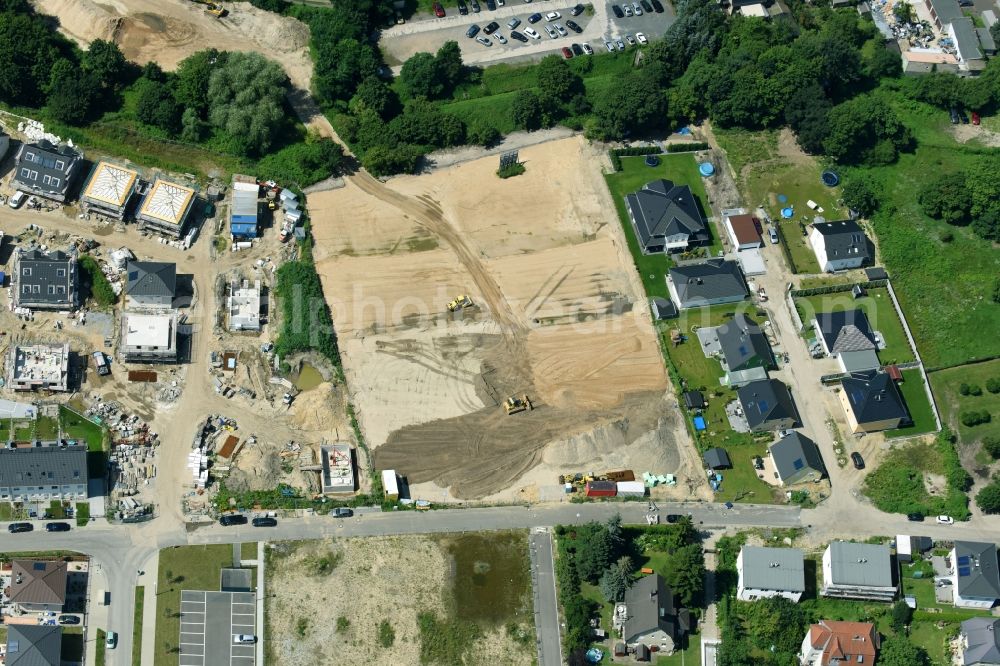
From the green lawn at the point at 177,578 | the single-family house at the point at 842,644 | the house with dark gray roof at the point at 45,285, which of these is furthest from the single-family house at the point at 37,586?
the single-family house at the point at 842,644

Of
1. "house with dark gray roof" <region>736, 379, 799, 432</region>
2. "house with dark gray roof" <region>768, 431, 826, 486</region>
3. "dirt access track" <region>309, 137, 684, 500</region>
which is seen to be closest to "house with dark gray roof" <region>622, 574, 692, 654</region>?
"dirt access track" <region>309, 137, 684, 500</region>

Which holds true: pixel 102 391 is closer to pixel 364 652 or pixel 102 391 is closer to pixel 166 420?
pixel 166 420

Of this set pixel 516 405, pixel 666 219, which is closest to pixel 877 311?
pixel 666 219

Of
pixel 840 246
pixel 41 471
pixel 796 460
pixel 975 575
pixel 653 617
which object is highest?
pixel 840 246

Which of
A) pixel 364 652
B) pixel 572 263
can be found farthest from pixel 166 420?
pixel 572 263

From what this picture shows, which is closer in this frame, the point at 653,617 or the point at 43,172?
the point at 653,617

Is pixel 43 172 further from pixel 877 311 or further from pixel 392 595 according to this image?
pixel 877 311

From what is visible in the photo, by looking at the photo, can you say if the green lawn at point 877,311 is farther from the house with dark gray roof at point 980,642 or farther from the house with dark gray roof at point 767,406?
the house with dark gray roof at point 980,642
